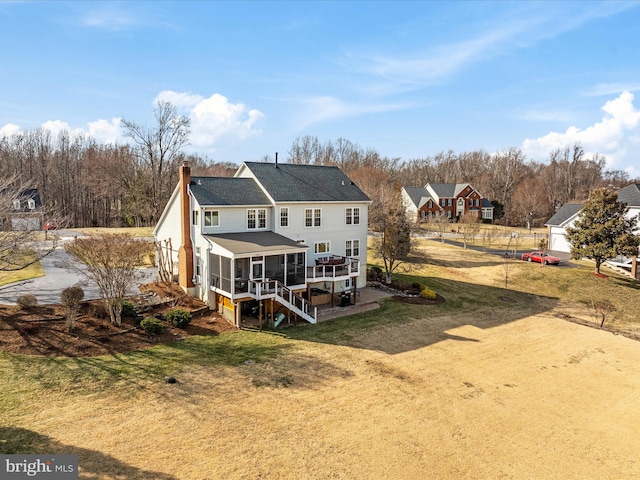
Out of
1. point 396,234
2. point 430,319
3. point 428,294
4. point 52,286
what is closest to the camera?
point 52,286

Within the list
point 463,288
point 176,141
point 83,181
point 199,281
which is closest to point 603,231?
point 463,288

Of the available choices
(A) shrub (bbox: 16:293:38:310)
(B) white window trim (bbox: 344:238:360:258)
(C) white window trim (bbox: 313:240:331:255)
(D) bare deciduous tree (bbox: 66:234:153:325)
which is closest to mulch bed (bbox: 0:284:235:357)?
(A) shrub (bbox: 16:293:38:310)

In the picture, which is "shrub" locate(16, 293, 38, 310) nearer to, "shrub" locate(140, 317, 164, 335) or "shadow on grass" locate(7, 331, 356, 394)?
"shadow on grass" locate(7, 331, 356, 394)

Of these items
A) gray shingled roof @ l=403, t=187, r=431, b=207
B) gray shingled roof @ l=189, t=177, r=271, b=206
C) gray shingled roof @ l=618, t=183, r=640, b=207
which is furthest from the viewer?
gray shingled roof @ l=403, t=187, r=431, b=207

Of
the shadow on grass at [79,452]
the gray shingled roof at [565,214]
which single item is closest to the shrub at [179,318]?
the shadow on grass at [79,452]

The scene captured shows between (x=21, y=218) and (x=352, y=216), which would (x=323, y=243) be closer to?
(x=352, y=216)

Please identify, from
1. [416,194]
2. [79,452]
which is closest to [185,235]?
[79,452]
